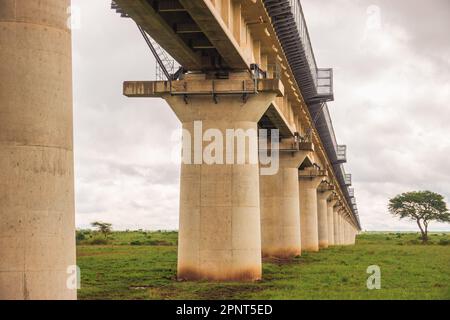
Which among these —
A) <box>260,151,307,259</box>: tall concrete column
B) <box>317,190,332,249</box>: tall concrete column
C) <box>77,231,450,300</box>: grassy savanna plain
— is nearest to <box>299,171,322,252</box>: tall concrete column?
<box>260,151,307,259</box>: tall concrete column

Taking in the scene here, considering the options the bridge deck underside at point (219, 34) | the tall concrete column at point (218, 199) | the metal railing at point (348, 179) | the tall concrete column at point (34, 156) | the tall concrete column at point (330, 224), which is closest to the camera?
the tall concrete column at point (34, 156)

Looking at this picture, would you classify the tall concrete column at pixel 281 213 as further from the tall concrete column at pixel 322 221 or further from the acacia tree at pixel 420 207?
the acacia tree at pixel 420 207

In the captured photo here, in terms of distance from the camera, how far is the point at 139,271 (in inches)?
1114

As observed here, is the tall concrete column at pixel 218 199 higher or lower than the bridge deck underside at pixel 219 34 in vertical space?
lower

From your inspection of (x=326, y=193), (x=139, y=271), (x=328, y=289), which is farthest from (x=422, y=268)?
(x=326, y=193)

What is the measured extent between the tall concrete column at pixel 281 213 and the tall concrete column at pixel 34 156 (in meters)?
31.0

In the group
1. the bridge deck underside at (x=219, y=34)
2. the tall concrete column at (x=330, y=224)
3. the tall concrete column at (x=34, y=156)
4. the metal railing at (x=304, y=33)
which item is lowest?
the tall concrete column at (x=330, y=224)

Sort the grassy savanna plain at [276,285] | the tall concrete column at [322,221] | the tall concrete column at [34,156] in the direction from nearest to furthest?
the tall concrete column at [34,156] → the grassy savanna plain at [276,285] → the tall concrete column at [322,221]

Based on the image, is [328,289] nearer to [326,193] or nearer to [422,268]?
[422,268]

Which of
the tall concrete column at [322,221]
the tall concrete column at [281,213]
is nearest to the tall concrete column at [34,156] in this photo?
the tall concrete column at [281,213]

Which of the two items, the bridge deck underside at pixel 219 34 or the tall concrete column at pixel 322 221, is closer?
the bridge deck underside at pixel 219 34

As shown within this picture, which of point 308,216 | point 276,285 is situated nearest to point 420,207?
point 308,216

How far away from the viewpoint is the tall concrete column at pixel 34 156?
1254 centimetres

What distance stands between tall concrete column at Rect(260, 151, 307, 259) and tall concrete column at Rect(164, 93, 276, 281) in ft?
56.4
